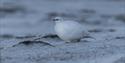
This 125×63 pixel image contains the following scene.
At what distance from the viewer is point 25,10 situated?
24.8 meters

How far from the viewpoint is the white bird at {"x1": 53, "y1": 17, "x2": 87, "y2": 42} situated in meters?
9.80

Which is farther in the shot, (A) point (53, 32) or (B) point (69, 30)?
(A) point (53, 32)

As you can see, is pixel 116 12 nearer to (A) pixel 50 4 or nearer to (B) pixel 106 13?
(B) pixel 106 13

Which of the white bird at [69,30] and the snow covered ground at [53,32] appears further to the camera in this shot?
the white bird at [69,30]

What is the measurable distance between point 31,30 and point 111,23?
8.62 ft

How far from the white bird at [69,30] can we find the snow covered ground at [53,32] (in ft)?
0.50

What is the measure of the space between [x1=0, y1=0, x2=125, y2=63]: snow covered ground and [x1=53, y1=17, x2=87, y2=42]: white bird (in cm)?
15

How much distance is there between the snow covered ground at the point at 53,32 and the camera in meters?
9.03

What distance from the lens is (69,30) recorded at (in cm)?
980

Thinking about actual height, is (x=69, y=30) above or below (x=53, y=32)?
above

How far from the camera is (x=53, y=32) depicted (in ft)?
46.1

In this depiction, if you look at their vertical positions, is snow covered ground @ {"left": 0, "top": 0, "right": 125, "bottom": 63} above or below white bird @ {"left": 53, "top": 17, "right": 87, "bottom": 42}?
below

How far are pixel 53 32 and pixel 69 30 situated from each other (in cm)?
427

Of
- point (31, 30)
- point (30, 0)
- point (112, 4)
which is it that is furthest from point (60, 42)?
point (30, 0)
